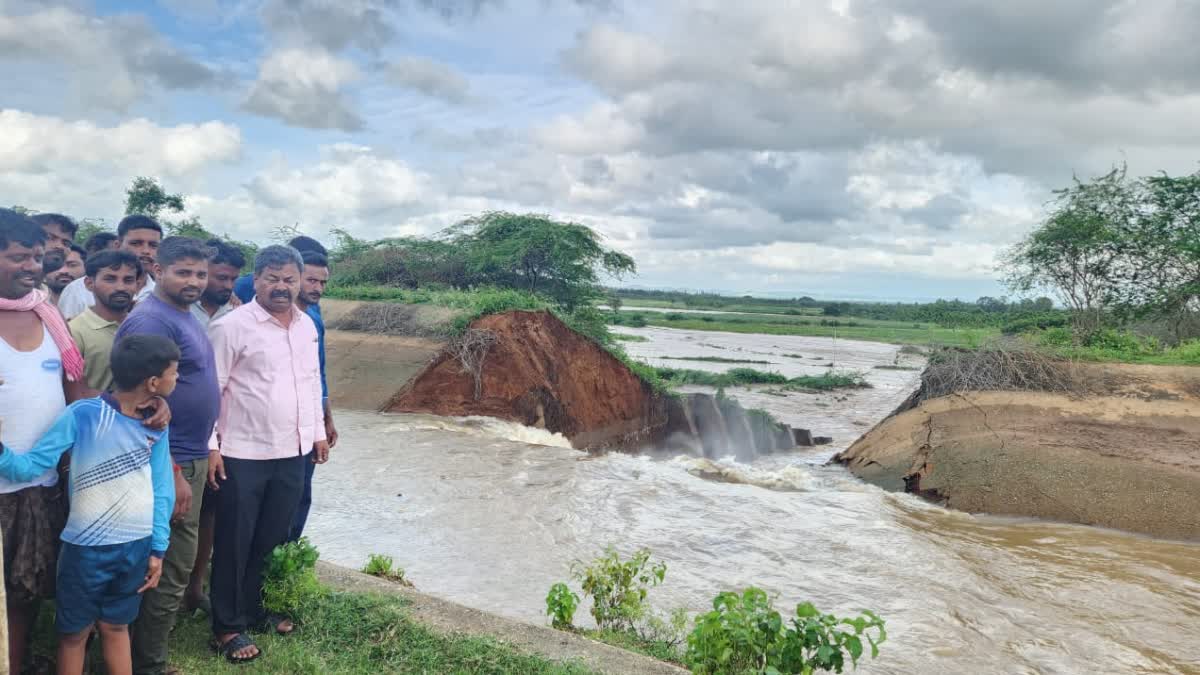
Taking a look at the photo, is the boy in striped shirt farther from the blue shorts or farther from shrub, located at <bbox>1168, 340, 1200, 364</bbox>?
shrub, located at <bbox>1168, 340, 1200, 364</bbox>

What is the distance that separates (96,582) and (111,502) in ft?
1.08

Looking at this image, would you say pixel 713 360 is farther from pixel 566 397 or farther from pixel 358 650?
pixel 358 650

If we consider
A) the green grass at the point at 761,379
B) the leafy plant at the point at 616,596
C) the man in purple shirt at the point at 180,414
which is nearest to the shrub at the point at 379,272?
the green grass at the point at 761,379

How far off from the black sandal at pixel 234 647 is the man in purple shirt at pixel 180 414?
0.34m

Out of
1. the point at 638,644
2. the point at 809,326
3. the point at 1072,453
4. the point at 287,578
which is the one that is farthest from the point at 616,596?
the point at 809,326

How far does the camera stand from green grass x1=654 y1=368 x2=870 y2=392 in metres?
28.2

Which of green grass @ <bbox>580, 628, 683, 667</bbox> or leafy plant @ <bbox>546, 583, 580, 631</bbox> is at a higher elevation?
leafy plant @ <bbox>546, 583, 580, 631</bbox>

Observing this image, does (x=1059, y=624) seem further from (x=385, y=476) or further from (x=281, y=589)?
(x=385, y=476)

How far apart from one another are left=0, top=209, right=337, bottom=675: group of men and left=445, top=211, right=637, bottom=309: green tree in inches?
523

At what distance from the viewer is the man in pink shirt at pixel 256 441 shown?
3.87 metres

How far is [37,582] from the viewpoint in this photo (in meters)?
3.17

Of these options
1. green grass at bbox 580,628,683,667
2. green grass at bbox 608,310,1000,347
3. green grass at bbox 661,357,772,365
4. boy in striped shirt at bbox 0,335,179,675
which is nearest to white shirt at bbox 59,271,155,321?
boy in striped shirt at bbox 0,335,179,675

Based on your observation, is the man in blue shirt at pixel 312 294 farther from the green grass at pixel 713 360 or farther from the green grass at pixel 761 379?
the green grass at pixel 713 360

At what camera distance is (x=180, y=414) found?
3.60 meters
